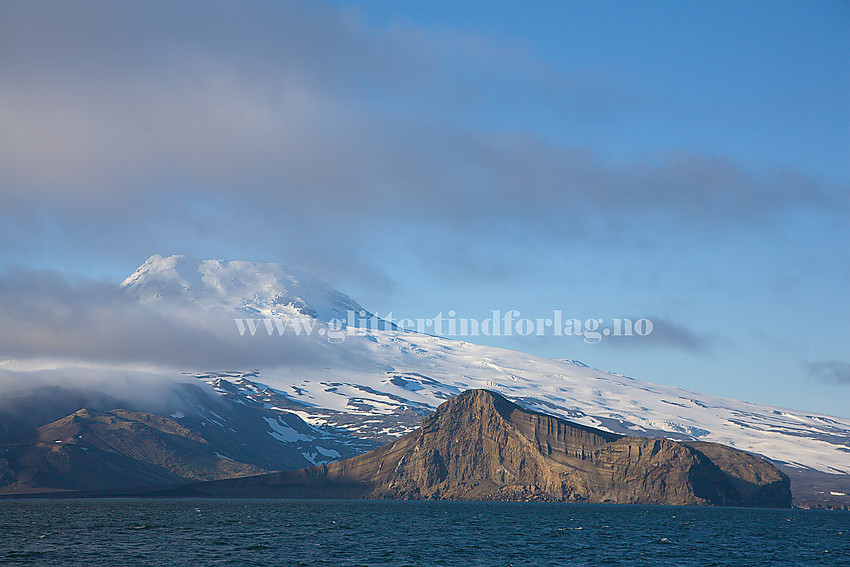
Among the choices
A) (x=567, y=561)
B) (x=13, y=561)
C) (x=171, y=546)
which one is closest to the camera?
(x=13, y=561)

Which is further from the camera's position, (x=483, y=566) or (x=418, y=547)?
(x=418, y=547)

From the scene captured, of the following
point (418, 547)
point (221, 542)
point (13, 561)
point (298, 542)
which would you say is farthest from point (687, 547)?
point (13, 561)

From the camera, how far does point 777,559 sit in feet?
520

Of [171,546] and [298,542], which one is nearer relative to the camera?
[171,546]

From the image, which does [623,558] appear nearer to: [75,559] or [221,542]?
[221,542]

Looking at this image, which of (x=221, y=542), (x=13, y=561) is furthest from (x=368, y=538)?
(x=13, y=561)

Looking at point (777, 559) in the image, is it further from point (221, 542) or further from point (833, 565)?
point (221, 542)

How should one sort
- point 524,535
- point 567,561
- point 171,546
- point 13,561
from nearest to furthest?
point 13,561, point 567,561, point 171,546, point 524,535

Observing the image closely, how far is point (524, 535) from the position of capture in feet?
651

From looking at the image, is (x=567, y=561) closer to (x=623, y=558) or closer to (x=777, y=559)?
(x=623, y=558)

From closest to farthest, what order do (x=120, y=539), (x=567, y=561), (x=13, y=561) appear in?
(x=13, y=561), (x=567, y=561), (x=120, y=539)

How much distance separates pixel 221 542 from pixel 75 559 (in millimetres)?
35412

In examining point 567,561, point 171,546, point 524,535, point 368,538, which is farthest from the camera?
point 524,535

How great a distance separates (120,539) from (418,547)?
59.7m
